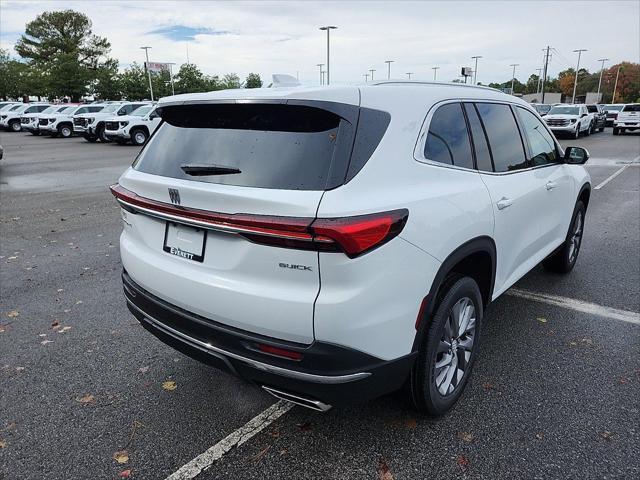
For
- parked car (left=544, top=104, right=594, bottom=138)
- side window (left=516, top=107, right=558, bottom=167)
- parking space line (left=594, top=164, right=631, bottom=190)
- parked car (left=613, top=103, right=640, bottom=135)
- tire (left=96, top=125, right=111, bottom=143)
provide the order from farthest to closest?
1. parked car (left=613, top=103, right=640, bottom=135)
2. tire (left=96, top=125, right=111, bottom=143)
3. parked car (left=544, top=104, right=594, bottom=138)
4. parking space line (left=594, top=164, right=631, bottom=190)
5. side window (left=516, top=107, right=558, bottom=167)

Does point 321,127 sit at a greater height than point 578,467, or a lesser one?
greater

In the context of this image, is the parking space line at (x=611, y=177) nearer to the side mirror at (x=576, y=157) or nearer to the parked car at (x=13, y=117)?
the side mirror at (x=576, y=157)

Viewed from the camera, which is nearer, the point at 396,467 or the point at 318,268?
the point at 318,268

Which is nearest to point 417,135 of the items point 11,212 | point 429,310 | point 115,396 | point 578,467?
point 429,310

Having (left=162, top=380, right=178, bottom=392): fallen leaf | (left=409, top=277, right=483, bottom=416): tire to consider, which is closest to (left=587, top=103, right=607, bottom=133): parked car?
(left=409, top=277, right=483, bottom=416): tire

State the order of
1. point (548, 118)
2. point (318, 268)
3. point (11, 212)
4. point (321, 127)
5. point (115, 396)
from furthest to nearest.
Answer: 1. point (548, 118)
2. point (11, 212)
3. point (115, 396)
4. point (321, 127)
5. point (318, 268)

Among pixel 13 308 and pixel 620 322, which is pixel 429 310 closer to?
pixel 620 322

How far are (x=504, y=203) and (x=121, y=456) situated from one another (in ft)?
8.91

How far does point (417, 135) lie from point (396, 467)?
67.2 inches

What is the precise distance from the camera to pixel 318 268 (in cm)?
207

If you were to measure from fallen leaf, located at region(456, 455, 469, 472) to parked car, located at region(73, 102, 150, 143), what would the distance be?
26293 mm

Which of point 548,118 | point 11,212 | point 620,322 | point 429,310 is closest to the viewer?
point 429,310

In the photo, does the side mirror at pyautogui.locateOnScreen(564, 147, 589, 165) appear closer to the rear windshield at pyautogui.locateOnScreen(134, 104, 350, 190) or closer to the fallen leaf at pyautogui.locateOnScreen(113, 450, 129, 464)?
the rear windshield at pyautogui.locateOnScreen(134, 104, 350, 190)

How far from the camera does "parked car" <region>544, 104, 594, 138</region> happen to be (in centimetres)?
2577
